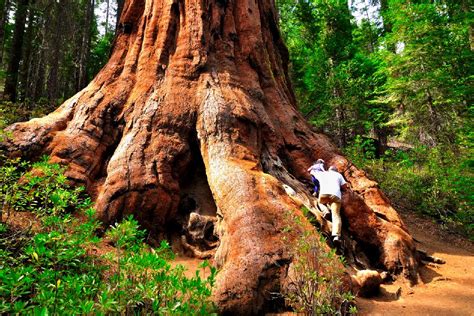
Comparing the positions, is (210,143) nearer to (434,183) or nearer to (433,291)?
(433,291)

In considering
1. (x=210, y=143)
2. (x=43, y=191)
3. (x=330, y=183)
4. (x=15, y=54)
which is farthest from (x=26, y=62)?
(x=330, y=183)

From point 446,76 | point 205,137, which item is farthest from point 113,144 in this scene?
point 446,76

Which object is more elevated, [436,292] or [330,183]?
[330,183]

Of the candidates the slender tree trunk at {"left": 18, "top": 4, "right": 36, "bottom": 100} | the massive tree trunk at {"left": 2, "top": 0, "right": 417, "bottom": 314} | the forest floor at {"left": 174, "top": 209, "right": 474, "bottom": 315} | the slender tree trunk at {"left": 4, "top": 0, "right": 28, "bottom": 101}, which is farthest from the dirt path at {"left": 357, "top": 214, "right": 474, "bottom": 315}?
the slender tree trunk at {"left": 18, "top": 4, "right": 36, "bottom": 100}

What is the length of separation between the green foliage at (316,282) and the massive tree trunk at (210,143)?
0.24 m

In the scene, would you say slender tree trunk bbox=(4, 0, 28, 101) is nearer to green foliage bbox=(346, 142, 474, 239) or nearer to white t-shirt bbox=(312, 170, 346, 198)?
white t-shirt bbox=(312, 170, 346, 198)

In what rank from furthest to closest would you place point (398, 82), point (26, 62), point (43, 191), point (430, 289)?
point (26, 62)
point (398, 82)
point (430, 289)
point (43, 191)

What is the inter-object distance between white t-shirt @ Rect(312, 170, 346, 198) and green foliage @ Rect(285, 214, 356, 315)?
2025 millimetres

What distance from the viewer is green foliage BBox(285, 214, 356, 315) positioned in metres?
3.09

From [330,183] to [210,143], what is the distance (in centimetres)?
232

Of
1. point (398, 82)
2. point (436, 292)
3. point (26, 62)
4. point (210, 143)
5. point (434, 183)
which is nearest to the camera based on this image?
point (436, 292)

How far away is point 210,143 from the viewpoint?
578cm

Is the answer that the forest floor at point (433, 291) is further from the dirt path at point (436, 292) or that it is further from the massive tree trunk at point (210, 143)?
the massive tree trunk at point (210, 143)

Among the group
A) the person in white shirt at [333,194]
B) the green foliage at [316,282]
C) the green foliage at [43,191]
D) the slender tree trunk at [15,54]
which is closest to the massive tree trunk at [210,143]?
the green foliage at [316,282]
